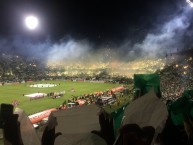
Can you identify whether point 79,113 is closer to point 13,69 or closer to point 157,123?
point 157,123

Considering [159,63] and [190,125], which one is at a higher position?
[159,63]

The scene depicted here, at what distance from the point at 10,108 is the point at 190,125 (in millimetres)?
2545

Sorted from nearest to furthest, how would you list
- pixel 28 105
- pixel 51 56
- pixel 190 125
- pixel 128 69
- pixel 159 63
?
pixel 190 125 < pixel 28 105 < pixel 159 63 < pixel 128 69 < pixel 51 56

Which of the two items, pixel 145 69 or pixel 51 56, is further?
pixel 51 56

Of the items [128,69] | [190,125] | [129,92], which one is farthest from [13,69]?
[190,125]

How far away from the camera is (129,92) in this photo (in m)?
54.1

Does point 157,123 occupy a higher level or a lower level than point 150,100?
lower

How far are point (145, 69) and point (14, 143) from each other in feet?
350

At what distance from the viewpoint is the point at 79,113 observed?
316 cm

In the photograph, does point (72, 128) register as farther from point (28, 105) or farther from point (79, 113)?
point (28, 105)

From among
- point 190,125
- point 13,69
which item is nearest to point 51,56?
point 13,69

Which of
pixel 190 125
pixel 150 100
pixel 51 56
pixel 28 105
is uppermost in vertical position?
pixel 51 56

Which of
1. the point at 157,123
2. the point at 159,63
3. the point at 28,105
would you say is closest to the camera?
the point at 157,123

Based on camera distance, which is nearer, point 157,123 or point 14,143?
point 157,123
